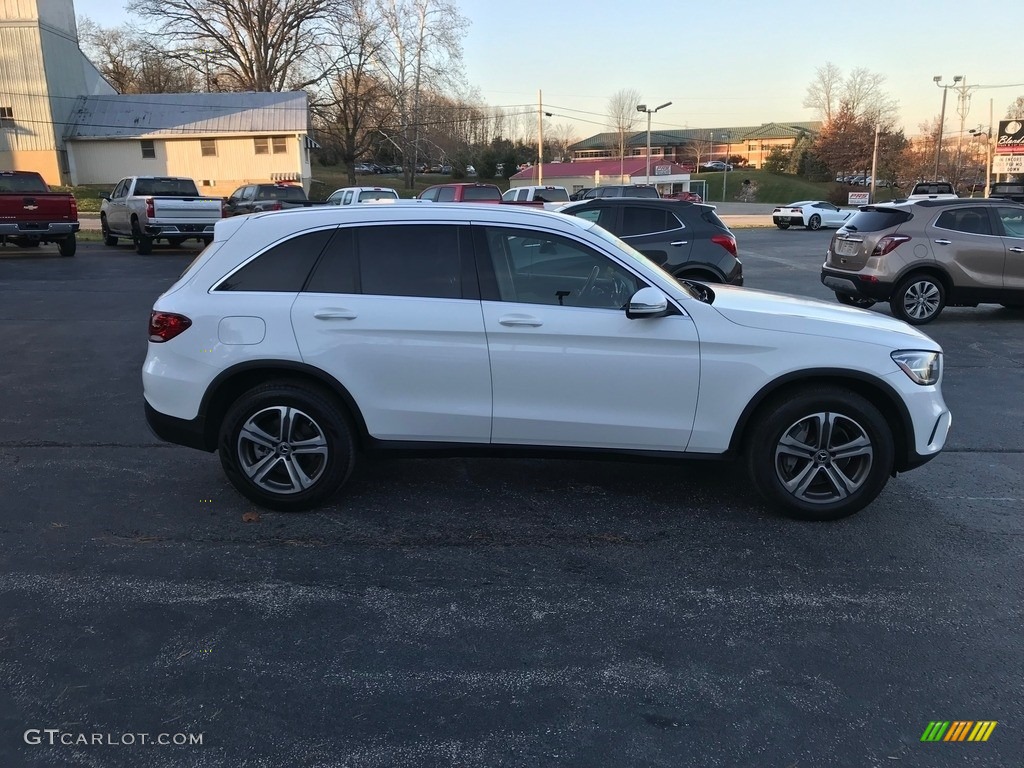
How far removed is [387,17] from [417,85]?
500 cm

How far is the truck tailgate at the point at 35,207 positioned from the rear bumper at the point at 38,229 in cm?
7

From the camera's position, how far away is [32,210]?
18484mm

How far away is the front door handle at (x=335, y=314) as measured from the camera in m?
4.46

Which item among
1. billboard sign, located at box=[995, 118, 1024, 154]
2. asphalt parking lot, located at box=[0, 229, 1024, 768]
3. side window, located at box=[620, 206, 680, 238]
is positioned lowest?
asphalt parking lot, located at box=[0, 229, 1024, 768]

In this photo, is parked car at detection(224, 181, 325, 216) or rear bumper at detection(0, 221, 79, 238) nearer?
rear bumper at detection(0, 221, 79, 238)

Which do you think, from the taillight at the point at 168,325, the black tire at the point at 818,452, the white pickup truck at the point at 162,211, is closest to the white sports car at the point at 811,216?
the white pickup truck at the point at 162,211

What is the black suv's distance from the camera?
10531 millimetres

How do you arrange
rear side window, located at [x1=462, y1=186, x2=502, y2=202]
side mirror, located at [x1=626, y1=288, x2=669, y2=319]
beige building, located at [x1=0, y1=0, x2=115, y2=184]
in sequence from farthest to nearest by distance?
beige building, located at [x1=0, y1=0, x2=115, y2=184], rear side window, located at [x1=462, y1=186, x2=502, y2=202], side mirror, located at [x1=626, y1=288, x2=669, y2=319]

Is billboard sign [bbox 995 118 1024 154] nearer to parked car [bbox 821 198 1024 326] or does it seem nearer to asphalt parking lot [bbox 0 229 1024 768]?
parked car [bbox 821 198 1024 326]

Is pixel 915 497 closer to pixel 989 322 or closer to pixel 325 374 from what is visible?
pixel 325 374

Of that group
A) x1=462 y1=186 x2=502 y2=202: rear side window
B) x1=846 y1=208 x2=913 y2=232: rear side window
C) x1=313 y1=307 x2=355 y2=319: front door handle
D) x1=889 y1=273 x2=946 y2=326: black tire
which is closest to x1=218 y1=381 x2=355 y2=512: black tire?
x1=313 y1=307 x2=355 y2=319: front door handle

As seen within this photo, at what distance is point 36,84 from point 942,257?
140 feet

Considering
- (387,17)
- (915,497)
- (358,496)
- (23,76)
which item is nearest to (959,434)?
(915,497)

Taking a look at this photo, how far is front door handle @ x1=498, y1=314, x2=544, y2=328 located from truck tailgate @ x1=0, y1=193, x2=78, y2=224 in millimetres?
18189
